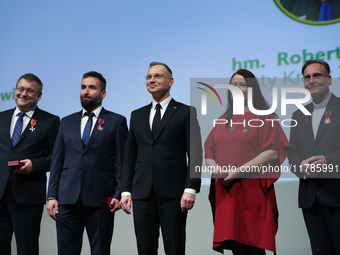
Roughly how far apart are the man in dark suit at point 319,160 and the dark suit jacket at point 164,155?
2.11ft

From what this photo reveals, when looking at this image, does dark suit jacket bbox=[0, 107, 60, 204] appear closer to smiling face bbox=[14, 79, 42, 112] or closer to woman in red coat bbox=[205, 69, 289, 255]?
smiling face bbox=[14, 79, 42, 112]

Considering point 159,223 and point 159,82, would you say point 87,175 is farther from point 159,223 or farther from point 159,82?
point 159,82

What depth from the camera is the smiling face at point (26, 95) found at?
133 inches

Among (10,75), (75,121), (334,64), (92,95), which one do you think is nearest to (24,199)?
(75,121)

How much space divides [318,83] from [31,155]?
2178 mm

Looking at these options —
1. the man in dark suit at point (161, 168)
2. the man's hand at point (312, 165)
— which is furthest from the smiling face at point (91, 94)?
the man's hand at point (312, 165)

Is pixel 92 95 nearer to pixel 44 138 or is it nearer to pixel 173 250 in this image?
pixel 44 138

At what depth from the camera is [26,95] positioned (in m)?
3.38

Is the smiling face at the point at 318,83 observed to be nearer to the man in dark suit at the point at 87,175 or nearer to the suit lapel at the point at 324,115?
the suit lapel at the point at 324,115

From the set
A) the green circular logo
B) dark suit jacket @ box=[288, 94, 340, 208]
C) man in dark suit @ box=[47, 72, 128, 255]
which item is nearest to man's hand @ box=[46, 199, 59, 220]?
man in dark suit @ box=[47, 72, 128, 255]

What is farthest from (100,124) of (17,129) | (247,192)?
(247,192)

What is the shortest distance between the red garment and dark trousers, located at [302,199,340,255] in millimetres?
225

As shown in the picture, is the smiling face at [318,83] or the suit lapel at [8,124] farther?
the suit lapel at [8,124]

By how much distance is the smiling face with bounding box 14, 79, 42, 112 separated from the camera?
338 cm
